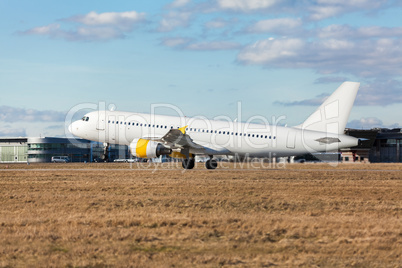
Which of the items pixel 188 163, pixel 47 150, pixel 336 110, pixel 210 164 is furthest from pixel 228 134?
pixel 47 150

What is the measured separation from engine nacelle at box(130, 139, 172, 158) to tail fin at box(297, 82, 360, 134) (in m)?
14.4

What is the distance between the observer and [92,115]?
179 feet

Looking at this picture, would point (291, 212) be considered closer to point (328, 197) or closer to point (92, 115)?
point (328, 197)

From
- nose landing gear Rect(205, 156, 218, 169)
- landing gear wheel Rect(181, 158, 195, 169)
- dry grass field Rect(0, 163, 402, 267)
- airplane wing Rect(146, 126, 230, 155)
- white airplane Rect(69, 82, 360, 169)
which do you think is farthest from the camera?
nose landing gear Rect(205, 156, 218, 169)

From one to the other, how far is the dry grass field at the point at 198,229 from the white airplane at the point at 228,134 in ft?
71.1

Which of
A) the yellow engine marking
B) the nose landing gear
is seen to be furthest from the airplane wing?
the nose landing gear

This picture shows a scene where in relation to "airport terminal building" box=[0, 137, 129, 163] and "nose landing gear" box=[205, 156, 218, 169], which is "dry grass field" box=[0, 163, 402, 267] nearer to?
"nose landing gear" box=[205, 156, 218, 169]

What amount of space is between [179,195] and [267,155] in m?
25.9

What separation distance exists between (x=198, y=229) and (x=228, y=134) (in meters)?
34.7

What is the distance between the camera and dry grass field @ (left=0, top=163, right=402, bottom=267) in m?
11.9

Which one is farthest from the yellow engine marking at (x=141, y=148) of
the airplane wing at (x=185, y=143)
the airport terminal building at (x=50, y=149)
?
the airport terminal building at (x=50, y=149)

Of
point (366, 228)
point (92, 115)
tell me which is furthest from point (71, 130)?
point (366, 228)

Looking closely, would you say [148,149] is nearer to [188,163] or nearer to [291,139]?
[188,163]

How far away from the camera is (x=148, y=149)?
155ft
